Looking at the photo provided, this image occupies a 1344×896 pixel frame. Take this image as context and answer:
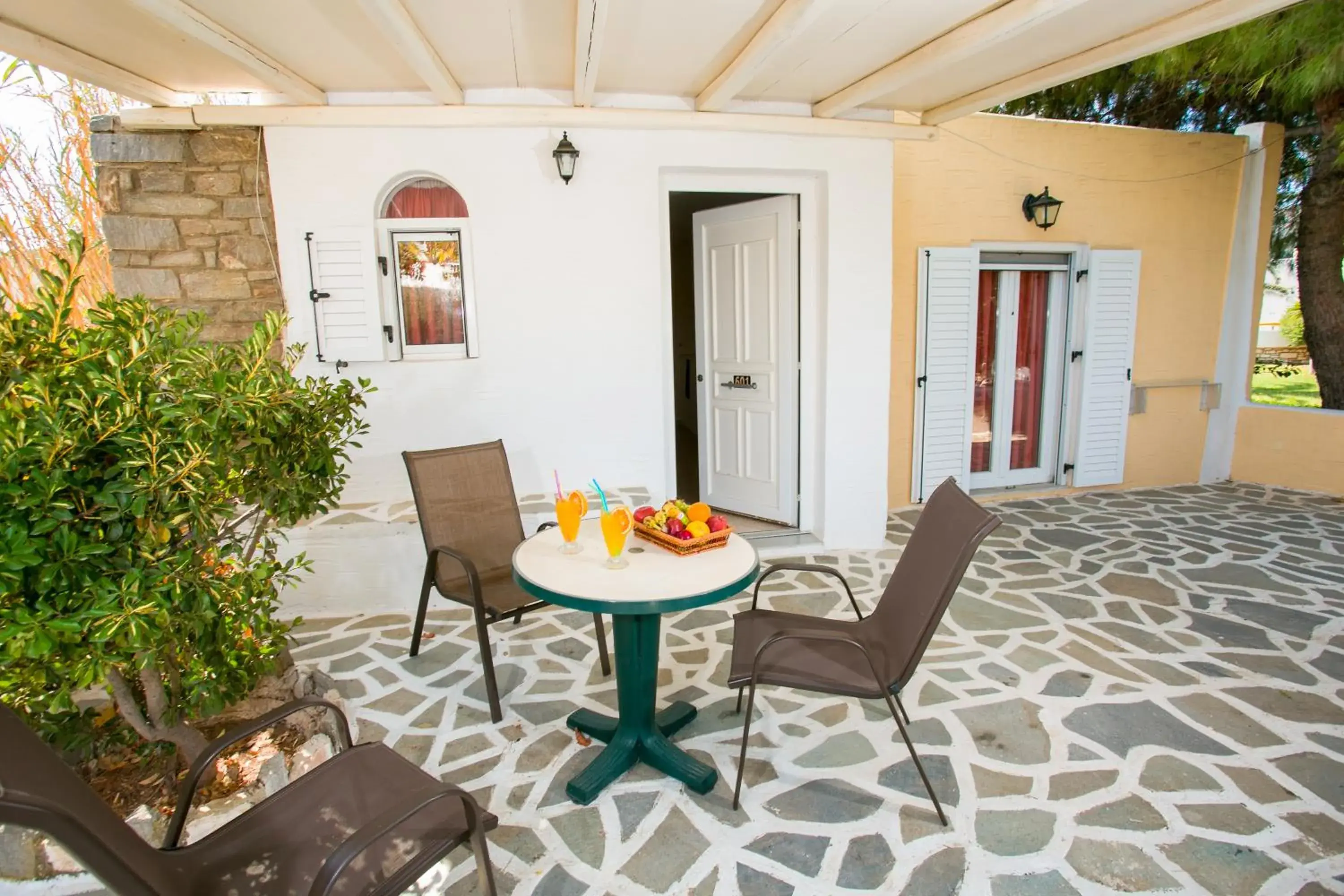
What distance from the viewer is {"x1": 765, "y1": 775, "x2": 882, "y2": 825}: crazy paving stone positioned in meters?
2.07

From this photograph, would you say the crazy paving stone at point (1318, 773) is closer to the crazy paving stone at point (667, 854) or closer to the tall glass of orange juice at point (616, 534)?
the crazy paving stone at point (667, 854)

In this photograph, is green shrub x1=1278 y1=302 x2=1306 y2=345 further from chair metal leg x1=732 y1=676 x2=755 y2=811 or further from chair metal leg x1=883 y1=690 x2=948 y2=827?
chair metal leg x1=732 y1=676 x2=755 y2=811

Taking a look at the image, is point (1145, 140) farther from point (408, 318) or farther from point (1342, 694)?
point (408, 318)

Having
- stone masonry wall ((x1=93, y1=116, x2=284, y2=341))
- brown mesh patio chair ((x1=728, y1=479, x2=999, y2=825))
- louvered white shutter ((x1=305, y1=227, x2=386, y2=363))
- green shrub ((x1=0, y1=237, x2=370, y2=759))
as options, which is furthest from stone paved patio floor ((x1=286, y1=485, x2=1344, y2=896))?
stone masonry wall ((x1=93, y1=116, x2=284, y2=341))

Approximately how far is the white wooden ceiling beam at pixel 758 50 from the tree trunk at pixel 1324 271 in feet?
18.0

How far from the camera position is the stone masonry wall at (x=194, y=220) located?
3.55m

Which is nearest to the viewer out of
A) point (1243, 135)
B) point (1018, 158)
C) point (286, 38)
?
point (286, 38)

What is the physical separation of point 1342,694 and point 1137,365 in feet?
12.9

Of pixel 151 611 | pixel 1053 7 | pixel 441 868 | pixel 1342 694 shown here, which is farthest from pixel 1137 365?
pixel 151 611

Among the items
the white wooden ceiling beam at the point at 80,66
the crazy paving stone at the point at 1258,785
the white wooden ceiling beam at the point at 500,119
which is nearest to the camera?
the crazy paving stone at the point at 1258,785

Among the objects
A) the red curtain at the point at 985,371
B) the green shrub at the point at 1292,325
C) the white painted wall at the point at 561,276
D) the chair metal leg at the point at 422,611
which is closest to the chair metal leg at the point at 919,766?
the chair metal leg at the point at 422,611

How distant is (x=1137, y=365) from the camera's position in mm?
5922

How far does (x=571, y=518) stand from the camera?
2377 millimetres

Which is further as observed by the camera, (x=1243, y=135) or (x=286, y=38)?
(x=1243, y=135)
